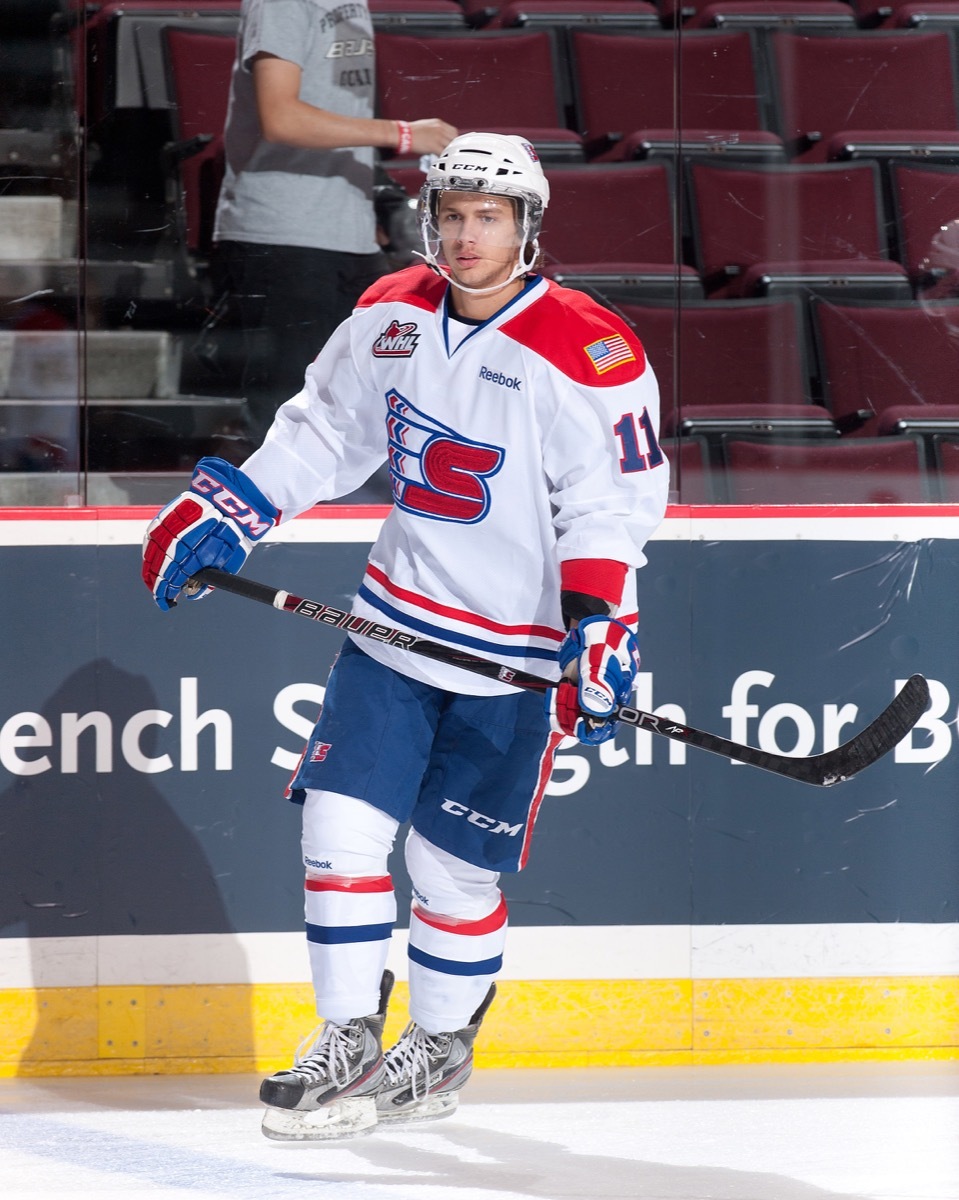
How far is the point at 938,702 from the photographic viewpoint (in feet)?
10.4

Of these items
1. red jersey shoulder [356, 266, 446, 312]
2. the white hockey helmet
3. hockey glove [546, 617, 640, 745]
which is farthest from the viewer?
red jersey shoulder [356, 266, 446, 312]

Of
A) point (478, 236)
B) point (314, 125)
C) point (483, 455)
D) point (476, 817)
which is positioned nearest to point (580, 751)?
point (476, 817)

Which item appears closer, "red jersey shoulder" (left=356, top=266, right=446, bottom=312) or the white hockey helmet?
the white hockey helmet

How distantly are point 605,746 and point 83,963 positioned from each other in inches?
41.1

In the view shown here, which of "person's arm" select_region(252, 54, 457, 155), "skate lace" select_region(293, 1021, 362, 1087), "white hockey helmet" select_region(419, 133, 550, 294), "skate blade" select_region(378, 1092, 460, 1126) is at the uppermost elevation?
"person's arm" select_region(252, 54, 457, 155)

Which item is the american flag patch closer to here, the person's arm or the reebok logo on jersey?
the reebok logo on jersey

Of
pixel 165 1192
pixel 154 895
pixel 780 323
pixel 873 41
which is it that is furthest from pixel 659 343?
pixel 165 1192

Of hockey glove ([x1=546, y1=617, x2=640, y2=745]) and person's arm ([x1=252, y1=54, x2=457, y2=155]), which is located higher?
person's arm ([x1=252, y1=54, x2=457, y2=155])

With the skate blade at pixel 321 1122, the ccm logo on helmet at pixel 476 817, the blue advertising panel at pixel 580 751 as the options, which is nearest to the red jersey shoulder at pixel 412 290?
the blue advertising panel at pixel 580 751

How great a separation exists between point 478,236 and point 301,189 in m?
0.76

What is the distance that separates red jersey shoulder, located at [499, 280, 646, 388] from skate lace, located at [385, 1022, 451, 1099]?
1063 millimetres

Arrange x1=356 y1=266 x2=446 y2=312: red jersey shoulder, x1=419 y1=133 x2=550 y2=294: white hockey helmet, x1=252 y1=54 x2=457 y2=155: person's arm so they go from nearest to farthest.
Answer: x1=419 y1=133 x2=550 y2=294: white hockey helmet
x1=356 y1=266 x2=446 y2=312: red jersey shoulder
x1=252 y1=54 x2=457 y2=155: person's arm

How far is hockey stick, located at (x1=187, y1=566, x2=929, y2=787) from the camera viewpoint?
8.09 feet

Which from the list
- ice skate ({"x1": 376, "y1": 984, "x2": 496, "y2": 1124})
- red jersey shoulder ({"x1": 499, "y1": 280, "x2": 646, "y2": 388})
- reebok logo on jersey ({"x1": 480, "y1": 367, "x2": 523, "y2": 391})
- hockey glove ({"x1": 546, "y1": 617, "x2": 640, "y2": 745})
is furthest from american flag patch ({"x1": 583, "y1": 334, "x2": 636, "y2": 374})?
ice skate ({"x1": 376, "y1": 984, "x2": 496, "y2": 1124})
